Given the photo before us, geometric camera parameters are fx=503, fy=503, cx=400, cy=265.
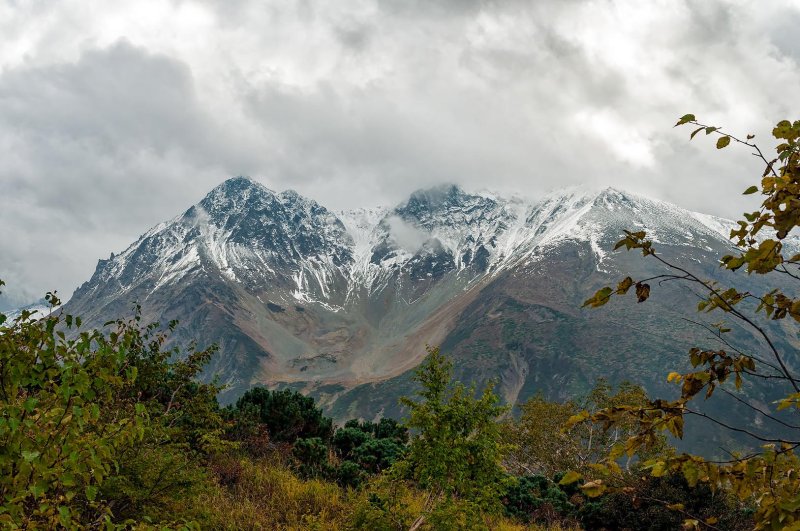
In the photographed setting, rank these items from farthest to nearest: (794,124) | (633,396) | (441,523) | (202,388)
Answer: (633,396), (202,388), (441,523), (794,124)

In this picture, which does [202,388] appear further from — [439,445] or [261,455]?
[439,445]

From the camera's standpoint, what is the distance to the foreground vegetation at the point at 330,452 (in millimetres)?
3762

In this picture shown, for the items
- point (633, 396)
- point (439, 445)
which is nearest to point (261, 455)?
point (439, 445)

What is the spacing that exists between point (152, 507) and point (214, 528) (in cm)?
181

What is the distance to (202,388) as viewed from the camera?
690 inches

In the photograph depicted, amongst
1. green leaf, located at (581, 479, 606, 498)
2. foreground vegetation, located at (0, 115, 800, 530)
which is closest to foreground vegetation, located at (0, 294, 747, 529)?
foreground vegetation, located at (0, 115, 800, 530)

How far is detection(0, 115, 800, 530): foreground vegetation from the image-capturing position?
376 centimetres

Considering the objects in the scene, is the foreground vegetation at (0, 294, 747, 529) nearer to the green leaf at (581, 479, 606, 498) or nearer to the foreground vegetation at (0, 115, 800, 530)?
the foreground vegetation at (0, 115, 800, 530)

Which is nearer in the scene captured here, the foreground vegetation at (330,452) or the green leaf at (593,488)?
the green leaf at (593,488)

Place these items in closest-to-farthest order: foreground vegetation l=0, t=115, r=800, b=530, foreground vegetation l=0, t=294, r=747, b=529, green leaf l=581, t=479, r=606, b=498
A: green leaf l=581, t=479, r=606, b=498, foreground vegetation l=0, t=115, r=800, b=530, foreground vegetation l=0, t=294, r=747, b=529

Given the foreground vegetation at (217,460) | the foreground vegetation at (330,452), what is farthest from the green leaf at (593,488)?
the foreground vegetation at (217,460)

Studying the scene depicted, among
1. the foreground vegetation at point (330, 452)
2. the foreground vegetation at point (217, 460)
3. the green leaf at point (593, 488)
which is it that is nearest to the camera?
the green leaf at point (593, 488)

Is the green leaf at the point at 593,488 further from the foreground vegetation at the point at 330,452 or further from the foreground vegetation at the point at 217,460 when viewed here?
the foreground vegetation at the point at 217,460

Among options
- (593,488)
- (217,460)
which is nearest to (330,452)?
(217,460)
